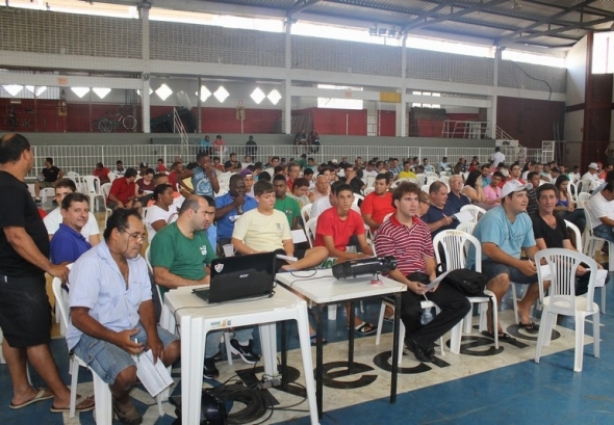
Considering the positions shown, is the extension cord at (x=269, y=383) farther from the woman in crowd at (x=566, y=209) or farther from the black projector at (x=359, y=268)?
the woman in crowd at (x=566, y=209)

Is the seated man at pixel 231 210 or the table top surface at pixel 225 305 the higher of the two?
the seated man at pixel 231 210

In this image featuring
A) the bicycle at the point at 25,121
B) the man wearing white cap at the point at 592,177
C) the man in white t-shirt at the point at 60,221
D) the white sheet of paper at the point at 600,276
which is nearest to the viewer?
the man in white t-shirt at the point at 60,221

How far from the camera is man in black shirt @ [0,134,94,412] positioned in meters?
2.99

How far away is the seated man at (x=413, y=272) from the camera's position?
387 centimetres

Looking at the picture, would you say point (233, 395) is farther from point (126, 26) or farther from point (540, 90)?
point (540, 90)

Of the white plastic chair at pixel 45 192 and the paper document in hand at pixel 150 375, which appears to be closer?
the paper document in hand at pixel 150 375

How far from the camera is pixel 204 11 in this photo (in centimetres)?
1712

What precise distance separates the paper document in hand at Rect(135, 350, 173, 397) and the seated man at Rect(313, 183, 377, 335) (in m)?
1.99

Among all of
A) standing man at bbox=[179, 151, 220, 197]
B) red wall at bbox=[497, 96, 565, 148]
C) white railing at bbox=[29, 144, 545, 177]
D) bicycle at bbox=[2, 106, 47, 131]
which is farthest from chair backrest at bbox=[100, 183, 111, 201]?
red wall at bbox=[497, 96, 565, 148]

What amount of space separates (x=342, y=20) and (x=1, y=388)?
18017 mm

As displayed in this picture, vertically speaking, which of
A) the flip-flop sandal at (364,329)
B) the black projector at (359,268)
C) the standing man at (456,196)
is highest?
the standing man at (456,196)

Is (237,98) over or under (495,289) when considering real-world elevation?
over

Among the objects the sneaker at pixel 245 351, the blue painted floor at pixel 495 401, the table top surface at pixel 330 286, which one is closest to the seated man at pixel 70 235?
the blue painted floor at pixel 495 401

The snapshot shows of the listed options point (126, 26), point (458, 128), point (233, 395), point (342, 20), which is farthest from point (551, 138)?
point (233, 395)
